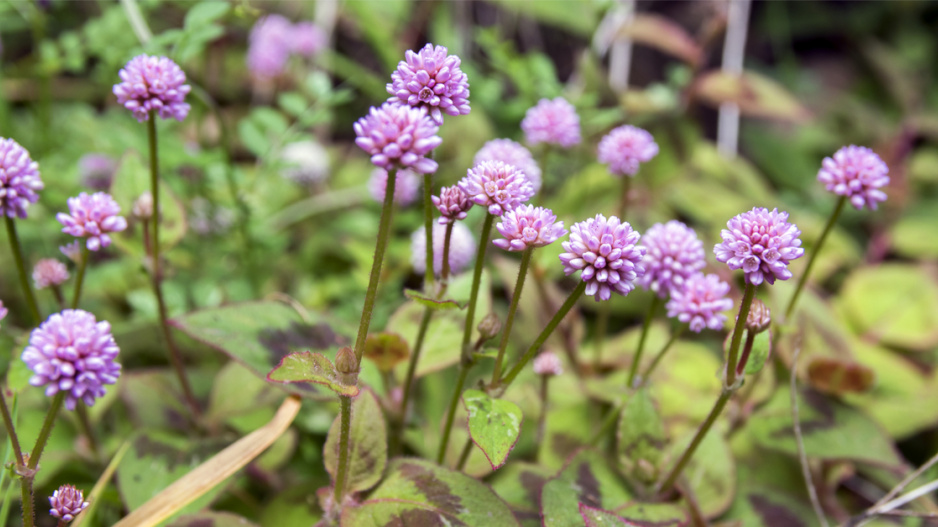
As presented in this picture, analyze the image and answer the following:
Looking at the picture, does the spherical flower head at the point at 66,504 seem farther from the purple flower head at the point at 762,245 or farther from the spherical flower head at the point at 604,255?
the purple flower head at the point at 762,245

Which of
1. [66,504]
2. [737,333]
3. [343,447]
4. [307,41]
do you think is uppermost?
[307,41]

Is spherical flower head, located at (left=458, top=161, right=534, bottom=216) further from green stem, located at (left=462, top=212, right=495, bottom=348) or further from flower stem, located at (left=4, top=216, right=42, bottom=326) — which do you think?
flower stem, located at (left=4, top=216, right=42, bottom=326)

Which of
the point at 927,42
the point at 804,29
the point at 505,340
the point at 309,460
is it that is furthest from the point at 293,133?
the point at 927,42

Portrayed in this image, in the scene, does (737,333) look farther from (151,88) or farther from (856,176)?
(151,88)

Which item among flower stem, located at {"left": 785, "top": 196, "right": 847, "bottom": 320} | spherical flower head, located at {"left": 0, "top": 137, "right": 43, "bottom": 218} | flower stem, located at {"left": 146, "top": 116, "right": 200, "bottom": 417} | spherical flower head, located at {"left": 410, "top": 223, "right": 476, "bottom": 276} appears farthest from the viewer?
spherical flower head, located at {"left": 410, "top": 223, "right": 476, "bottom": 276}

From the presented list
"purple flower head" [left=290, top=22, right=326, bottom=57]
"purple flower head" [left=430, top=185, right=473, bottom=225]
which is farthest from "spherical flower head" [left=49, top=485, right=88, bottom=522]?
"purple flower head" [left=290, top=22, right=326, bottom=57]

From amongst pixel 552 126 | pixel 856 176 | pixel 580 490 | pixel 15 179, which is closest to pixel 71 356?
pixel 15 179

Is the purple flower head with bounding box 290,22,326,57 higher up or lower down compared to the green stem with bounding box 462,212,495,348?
higher up
